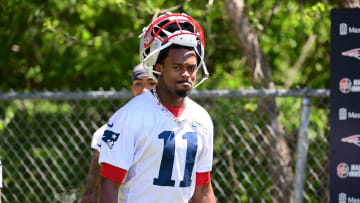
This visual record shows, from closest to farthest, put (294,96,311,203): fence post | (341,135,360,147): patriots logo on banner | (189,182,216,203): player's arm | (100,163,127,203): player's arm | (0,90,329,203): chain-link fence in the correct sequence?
(100,163,127,203): player's arm < (189,182,216,203): player's arm < (341,135,360,147): patriots logo on banner < (294,96,311,203): fence post < (0,90,329,203): chain-link fence

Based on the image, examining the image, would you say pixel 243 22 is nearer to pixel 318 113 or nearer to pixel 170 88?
pixel 318 113

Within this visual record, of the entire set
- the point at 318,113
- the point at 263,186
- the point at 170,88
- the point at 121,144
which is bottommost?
the point at 263,186

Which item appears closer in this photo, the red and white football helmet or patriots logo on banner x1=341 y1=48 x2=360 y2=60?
the red and white football helmet

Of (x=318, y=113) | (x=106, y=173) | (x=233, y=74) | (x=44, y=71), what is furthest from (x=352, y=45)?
(x=44, y=71)

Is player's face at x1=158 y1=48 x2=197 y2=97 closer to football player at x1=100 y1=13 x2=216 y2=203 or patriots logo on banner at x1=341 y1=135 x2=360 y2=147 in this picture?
football player at x1=100 y1=13 x2=216 y2=203

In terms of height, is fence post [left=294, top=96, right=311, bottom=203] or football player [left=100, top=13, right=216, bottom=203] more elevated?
football player [left=100, top=13, right=216, bottom=203]

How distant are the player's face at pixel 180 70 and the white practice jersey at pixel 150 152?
0.44ft

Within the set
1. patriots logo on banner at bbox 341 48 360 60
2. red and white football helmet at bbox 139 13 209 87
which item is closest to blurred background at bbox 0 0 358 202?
patriots logo on banner at bbox 341 48 360 60

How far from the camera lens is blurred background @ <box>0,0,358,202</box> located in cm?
491

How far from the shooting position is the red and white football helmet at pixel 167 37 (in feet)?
8.89

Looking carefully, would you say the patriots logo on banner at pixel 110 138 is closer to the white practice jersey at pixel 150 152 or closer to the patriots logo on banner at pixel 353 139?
the white practice jersey at pixel 150 152

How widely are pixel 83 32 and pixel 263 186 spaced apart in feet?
9.40

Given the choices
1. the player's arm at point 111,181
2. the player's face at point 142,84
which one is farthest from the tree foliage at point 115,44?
the player's arm at point 111,181

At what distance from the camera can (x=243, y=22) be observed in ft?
17.5
